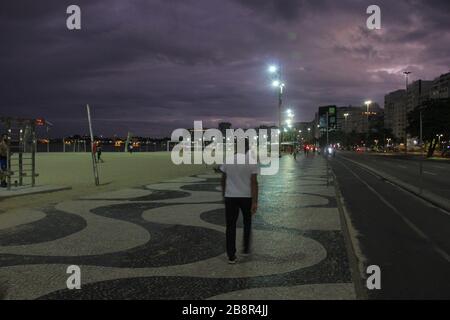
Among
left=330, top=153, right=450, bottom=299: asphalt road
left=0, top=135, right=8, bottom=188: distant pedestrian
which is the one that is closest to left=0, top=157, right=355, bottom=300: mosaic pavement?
left=330, top=153, right=450, bottom=299: asphalt road

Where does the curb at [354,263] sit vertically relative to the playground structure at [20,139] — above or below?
below

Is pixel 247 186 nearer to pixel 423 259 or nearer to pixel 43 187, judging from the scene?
pixel 423 259

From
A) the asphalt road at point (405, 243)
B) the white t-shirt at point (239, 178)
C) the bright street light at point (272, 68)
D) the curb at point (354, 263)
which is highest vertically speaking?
the bright street light at point (272, 68)

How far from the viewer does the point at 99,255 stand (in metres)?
7.32

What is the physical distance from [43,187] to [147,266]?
1206 centimetres

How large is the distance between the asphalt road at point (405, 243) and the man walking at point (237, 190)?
1993mm

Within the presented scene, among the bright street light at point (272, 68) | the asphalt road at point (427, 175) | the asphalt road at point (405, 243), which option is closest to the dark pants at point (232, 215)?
the asphalt road at point (405, 243)

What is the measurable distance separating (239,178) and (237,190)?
0.58ft

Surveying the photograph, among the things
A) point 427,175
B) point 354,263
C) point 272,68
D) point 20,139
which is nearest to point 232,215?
point 354,263

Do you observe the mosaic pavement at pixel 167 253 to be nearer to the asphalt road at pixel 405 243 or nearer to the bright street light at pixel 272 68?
the asphalt road at pixel 405 243

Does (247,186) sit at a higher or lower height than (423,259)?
higher

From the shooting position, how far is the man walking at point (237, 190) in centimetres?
679
